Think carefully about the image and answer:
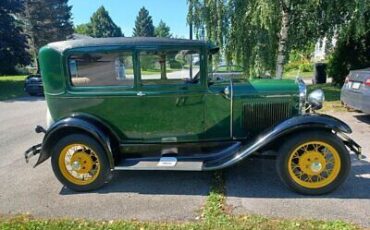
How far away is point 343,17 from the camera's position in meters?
9.67

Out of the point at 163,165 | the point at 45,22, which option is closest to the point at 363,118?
the point at 163,165

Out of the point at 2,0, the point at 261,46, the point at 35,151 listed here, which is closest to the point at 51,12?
the point at 2,0

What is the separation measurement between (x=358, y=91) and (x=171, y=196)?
5.13m

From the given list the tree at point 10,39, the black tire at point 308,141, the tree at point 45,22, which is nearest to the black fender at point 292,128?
the black tire at point 308,141

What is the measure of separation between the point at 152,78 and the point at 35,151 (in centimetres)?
190

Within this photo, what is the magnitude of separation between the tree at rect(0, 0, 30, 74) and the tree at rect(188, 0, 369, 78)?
1301 centimetres

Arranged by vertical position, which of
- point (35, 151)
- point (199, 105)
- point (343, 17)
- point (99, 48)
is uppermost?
point (343, 17)

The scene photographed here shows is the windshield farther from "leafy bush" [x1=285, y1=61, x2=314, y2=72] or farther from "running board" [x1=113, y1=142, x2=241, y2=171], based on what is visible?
"leafy bush" [x1=285, y1=61, x2=314, y2=72]

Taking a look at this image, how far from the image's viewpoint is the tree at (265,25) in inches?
372

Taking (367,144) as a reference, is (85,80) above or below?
above

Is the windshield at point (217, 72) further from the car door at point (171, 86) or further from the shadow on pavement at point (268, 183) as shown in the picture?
the shadow on pavement at point (268, 183)

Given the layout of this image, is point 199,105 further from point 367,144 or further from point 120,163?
point 367,144

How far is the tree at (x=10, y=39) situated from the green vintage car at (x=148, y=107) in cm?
1697

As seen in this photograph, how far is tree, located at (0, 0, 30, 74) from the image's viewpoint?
18766mm
